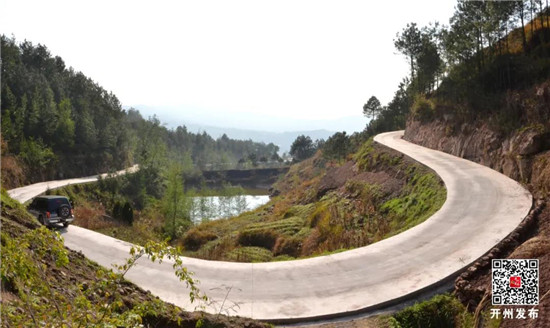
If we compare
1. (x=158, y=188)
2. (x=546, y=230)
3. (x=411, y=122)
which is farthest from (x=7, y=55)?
(x=546, y=230)

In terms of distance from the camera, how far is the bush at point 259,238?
856 inches

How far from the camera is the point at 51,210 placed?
19609 mm

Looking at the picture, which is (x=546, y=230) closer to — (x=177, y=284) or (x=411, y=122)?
(x=177, y=284)

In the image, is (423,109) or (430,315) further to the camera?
(423,109)

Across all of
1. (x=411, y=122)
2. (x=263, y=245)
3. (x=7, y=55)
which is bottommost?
(x=263, y=245)

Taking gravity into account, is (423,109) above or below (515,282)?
above

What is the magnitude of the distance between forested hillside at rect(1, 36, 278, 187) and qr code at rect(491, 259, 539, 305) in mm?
41008

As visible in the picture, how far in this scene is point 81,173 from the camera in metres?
54.5

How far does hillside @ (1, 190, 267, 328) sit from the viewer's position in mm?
4367

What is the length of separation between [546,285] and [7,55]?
68.3 metres

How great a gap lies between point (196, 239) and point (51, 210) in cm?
938

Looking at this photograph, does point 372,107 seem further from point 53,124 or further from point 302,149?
point 302,149

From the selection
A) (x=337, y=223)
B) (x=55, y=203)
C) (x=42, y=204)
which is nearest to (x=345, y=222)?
(x=337, y=223)

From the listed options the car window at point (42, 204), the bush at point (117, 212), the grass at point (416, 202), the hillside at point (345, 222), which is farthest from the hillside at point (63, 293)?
the bush at point (117, 212)
